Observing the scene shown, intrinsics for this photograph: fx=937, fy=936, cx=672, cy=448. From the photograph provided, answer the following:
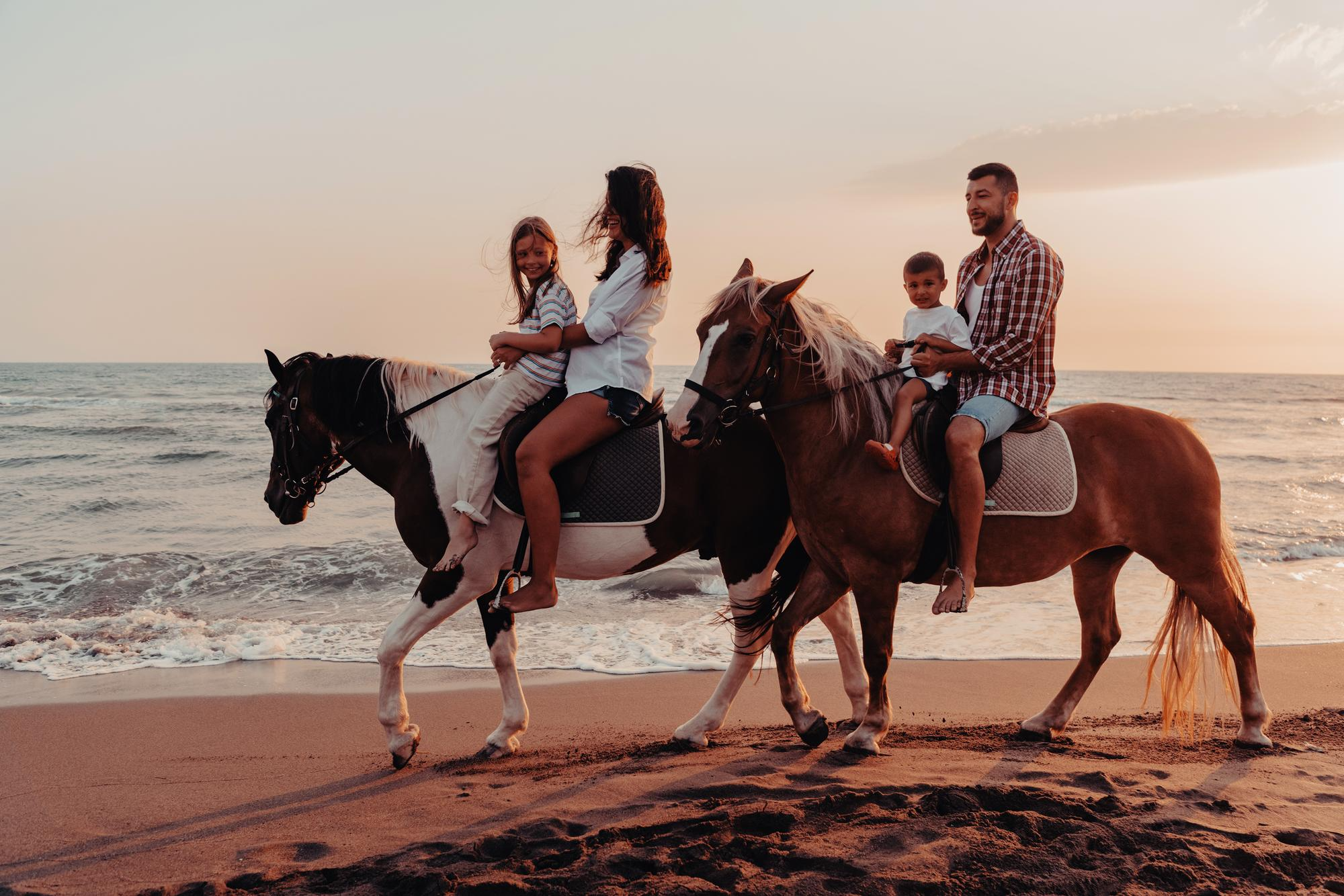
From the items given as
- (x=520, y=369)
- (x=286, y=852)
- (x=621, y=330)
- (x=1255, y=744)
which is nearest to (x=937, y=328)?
(x=621, y=330)

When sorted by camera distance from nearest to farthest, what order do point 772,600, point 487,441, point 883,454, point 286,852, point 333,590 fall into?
point 286,852
point 883,454
point 487,441
point 772,600
point 333,590

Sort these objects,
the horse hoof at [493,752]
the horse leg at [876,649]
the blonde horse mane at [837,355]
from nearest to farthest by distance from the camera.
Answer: the blonde horse mane at [837,355] → the horse leg at [876,649] → the horse hoof at [493,752]

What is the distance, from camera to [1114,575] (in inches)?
183

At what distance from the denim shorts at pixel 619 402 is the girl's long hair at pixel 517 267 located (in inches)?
21.8

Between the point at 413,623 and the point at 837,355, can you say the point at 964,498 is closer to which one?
the point at 837,355

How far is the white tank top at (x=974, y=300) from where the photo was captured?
4230 millimetres

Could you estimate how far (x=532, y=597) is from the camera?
407 cm

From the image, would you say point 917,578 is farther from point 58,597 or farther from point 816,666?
point 58,597

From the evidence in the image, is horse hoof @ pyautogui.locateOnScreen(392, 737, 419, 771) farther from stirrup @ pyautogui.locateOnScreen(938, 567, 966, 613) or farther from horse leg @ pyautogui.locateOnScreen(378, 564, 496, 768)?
stirrup @ pyautogui.locateOnScreen(938, 567, 966, 613)

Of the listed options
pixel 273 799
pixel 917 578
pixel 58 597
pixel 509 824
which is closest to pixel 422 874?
pixel 509 824

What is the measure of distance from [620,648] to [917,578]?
126 inches

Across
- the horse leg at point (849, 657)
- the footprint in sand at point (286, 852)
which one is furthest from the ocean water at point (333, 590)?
the footprint in sand at point (286, 852)

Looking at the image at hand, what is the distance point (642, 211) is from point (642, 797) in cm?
242

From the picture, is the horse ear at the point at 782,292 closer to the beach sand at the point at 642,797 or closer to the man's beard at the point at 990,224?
the man's beard at the point at 990,224
